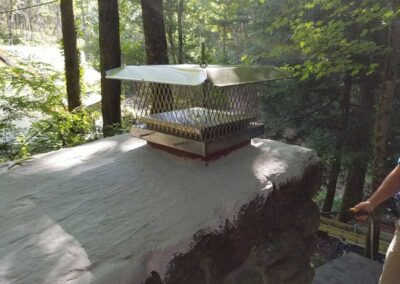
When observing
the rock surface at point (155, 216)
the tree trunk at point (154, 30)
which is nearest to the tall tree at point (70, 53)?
the tree trunk at point (154, 30)

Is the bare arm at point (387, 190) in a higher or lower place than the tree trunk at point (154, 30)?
lower

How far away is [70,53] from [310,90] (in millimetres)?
5281

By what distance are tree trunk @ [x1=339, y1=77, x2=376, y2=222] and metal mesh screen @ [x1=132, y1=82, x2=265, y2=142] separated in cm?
464

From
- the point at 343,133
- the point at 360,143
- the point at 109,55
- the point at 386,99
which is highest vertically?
the point at 109,55

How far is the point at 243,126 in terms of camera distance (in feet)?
9.82

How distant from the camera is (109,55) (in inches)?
203

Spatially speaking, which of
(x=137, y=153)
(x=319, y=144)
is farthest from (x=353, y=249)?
(x=137, y=153)

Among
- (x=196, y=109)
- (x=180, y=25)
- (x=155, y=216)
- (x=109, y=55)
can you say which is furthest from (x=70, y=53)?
(x=180, y=25)

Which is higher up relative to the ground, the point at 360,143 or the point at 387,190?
the point at 387,190

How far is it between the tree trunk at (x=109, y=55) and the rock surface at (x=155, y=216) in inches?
85.7

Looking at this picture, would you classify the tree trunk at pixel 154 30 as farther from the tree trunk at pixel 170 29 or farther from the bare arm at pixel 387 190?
the tree trunk at pixel 170 29

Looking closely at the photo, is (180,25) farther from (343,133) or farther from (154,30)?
(154,30)

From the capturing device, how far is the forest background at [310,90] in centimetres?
481

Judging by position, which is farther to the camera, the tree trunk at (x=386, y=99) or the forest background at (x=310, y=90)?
the forest background at (x=310, y=90)
